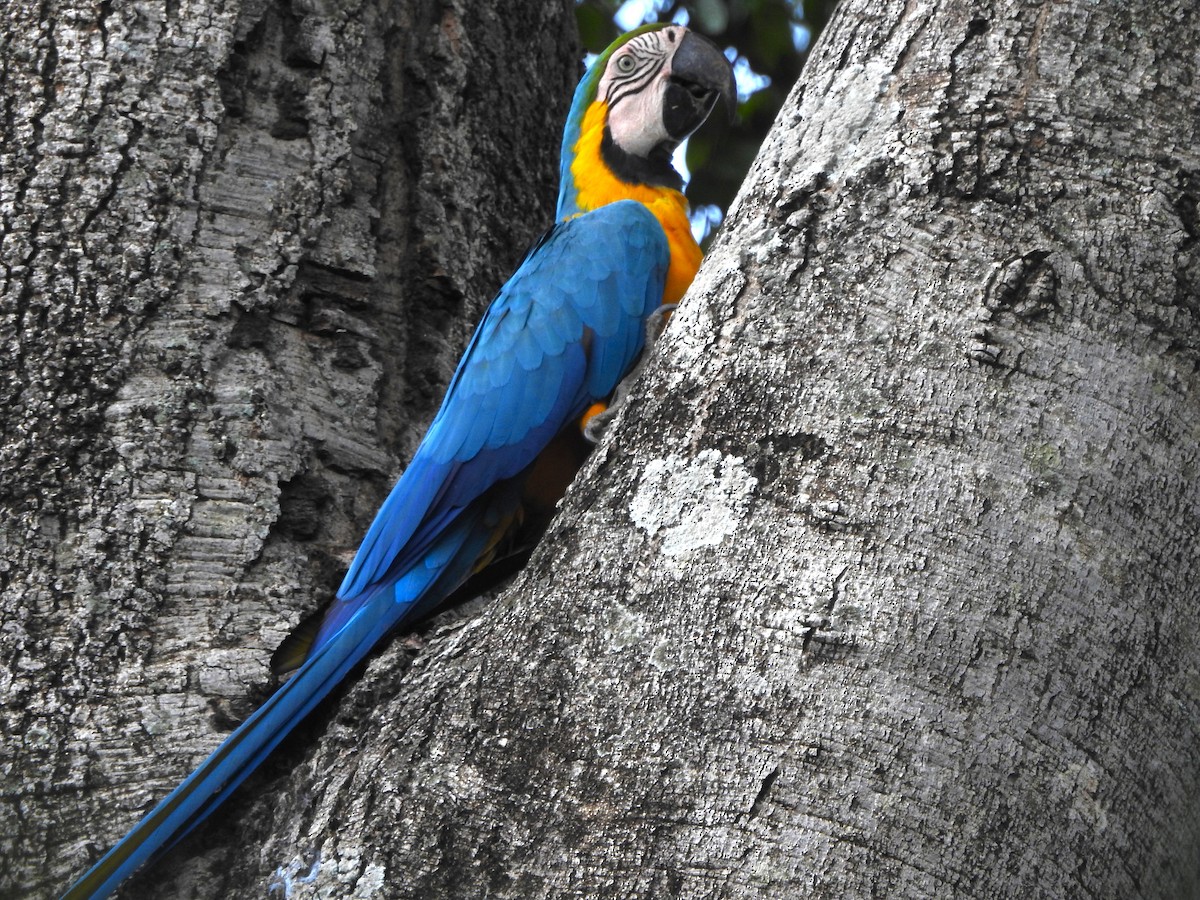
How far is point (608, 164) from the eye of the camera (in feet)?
8.82

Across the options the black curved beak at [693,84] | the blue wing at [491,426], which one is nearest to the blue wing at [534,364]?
the blue wing at [491,426]

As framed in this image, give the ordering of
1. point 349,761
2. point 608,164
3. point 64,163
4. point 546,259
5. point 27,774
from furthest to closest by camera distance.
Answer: point 608,164 → point 546,259 → point 64,163 → point 27,774 → point 349,761

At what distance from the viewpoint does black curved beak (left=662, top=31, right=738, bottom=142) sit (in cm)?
275

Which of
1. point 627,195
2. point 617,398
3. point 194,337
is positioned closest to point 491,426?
point 617,398

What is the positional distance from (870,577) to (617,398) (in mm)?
1068

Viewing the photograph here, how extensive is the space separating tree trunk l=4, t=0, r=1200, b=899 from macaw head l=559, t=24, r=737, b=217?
1317 millimetres

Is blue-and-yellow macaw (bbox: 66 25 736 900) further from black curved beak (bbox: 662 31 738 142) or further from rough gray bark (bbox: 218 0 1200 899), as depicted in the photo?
rough gray bark (bbox: 218 0 1200 899)

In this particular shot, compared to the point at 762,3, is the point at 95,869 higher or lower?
higher

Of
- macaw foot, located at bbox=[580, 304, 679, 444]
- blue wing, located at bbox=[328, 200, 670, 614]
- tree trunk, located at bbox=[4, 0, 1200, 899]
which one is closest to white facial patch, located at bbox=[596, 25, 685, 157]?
blue wing, located at bbox=[328, 200, 670, 614]

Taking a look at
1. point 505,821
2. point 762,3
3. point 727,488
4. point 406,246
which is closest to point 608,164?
point 406,246

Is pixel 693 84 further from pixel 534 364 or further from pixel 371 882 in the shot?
pixel 371 882

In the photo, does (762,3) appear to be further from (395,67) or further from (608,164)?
(395,67)

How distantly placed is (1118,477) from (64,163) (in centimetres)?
159

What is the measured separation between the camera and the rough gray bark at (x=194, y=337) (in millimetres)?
1562
